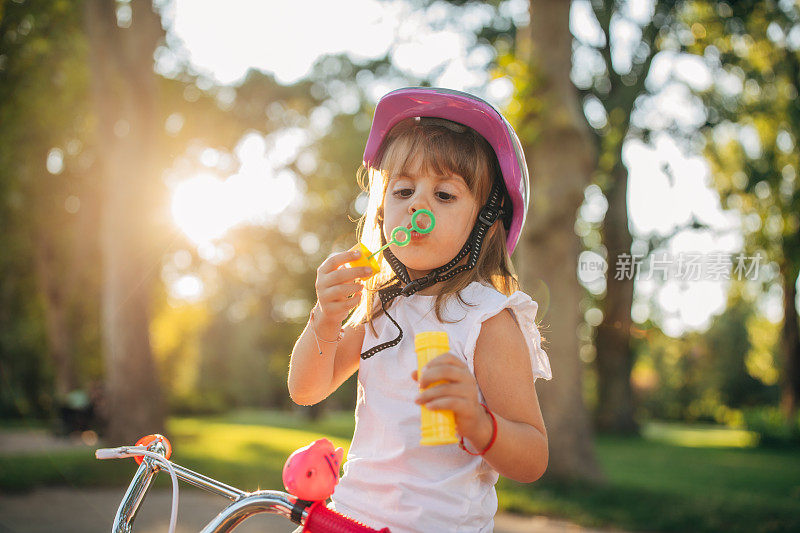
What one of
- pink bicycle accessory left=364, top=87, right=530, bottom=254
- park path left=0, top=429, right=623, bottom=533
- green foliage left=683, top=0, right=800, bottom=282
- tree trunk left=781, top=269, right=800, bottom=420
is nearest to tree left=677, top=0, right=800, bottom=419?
green foliage left=683, top=0, right=800, bottom=282

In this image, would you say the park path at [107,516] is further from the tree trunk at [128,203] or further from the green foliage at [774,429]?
the green foliage at [774,429]

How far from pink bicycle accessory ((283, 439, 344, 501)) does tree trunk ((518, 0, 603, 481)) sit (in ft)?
27.0

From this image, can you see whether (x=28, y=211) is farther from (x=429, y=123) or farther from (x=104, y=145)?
(x=429, y=123)

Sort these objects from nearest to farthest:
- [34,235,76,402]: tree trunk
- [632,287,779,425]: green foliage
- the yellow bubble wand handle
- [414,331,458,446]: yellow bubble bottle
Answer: [414,331,458,446]: yellow bubble bottle < the yellow bubble wand handle < [34,235,76,402]: tree trunk < [632,287,779,425]: green foliage

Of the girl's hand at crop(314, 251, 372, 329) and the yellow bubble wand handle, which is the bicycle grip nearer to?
the girl's hand at crop(314, 251, 372, 329)

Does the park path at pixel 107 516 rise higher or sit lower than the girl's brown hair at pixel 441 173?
lower

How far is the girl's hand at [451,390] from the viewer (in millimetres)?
1489

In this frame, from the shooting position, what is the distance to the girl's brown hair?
85.7 inches

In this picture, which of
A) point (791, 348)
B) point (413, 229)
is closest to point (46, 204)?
point (413, 229)

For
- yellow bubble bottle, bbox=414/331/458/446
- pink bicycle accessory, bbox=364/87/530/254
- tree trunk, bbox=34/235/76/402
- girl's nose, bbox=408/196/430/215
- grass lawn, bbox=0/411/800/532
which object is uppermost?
tree trunk, bbox=34/235/76/402

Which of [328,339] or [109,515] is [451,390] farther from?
[109,515]

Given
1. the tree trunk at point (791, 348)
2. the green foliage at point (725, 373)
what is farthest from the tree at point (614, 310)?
the green foliage at point (725, 373)

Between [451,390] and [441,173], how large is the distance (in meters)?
0.86

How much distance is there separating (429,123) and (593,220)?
23.2 m
